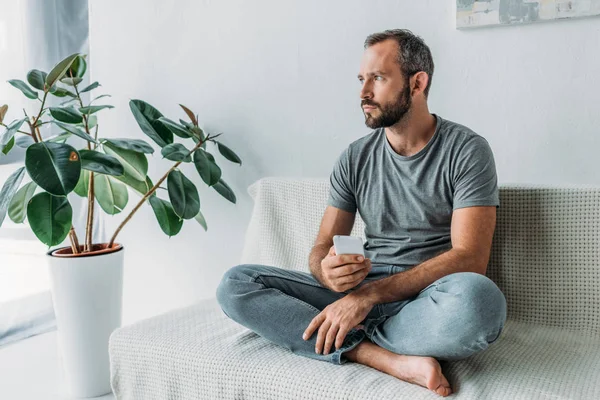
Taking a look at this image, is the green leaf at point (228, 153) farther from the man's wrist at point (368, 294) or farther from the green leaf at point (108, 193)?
the man's wrist at point (368, 294)

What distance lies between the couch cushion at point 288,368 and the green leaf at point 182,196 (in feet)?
1.38

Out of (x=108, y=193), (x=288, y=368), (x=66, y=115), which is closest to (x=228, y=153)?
(x=108, y=193)

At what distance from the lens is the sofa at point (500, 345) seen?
4.93 feet

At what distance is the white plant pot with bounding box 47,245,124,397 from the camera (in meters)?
2.29

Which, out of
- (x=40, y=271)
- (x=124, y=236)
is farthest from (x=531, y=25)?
(x=40, y=271)

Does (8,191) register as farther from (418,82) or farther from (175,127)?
(418,82)

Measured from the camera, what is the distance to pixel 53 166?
1.88 meters

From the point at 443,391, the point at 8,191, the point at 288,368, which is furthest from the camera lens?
the point at 8,191

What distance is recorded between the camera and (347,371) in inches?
61.6

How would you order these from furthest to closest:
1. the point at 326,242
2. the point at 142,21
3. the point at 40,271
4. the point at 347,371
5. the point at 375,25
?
the point at 40,271, the point at 142,21, the point at 375,25, the point at 326,242, the point at 347,371

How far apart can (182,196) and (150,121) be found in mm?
320

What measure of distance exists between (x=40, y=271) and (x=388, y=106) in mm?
1989

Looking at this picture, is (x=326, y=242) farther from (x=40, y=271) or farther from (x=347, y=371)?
(x=40, y=271)

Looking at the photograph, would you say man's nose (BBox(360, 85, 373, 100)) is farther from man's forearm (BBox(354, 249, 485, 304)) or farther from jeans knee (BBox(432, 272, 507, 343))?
jeans knee (BBox(432, 272, 507, 343))
